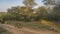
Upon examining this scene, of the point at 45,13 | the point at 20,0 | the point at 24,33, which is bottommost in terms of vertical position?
the point at 24,33

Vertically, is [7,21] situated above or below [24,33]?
above

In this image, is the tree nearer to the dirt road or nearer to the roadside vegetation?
the roadside vegetation

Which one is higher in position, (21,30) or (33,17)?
(33,17)

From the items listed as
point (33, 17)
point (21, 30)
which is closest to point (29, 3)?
point (33, 17)

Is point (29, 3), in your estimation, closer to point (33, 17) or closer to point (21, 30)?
point (33, 17)

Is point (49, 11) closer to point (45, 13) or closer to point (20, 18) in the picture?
point (45, 13)

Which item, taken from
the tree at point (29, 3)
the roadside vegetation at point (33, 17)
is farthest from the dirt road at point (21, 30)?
the tree at point (29, 3)

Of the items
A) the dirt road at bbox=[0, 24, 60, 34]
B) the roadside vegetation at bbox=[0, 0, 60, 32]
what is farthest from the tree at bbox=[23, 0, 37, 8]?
the dirt road at bbox=[0, 24, 60, 34]

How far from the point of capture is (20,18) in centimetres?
303

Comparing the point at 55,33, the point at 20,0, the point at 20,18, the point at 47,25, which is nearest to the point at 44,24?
the point at 47,25

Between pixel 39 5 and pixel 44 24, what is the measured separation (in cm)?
41

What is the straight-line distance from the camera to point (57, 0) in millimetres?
3055

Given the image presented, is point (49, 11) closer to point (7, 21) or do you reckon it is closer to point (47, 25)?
point (47, 25)

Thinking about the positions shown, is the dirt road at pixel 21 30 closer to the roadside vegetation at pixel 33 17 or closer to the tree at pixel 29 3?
the roadside vegetation at pixel 33 17
